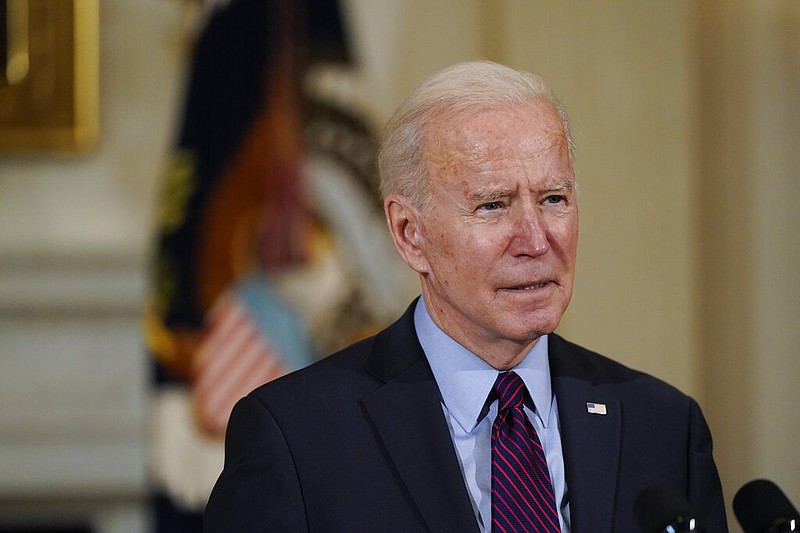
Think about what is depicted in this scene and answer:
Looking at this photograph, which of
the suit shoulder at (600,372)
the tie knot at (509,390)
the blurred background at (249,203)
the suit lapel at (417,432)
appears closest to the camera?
the suit lapel at (417,432)

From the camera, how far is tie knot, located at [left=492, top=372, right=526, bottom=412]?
6.41ft

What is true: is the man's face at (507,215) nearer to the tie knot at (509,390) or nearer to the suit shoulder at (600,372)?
the tie knot at (509,390)

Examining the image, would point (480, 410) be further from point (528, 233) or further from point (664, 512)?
point (664, 512)

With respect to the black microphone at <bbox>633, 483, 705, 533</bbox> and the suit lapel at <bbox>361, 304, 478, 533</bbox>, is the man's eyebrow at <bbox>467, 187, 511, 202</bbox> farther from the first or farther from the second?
the black microphone at <bbox>633, 483, 705, 533</bbox>

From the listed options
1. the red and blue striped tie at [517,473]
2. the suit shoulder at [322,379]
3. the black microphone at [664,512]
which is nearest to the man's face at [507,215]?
the red and blue striped tie at [517,473]

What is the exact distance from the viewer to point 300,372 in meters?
2.03

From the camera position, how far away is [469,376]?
1.98 metres

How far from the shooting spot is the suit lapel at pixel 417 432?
72.5 inches

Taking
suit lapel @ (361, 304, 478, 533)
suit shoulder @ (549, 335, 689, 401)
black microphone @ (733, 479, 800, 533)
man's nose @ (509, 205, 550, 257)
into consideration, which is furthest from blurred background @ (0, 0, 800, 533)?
black microphone @ (733, 479, 800, 533)

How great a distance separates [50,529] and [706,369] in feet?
8.67

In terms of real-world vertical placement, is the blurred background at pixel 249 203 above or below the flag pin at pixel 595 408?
above

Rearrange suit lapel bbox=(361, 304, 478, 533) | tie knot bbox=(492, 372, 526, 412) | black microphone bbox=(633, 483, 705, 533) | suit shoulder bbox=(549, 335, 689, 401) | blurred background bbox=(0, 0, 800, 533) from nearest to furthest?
black microphone bbox=(633, 483, 705, 533)
suit lapel bbox=(361, 304, 478, 533)
tie knot bbox=(492, 372, 526, 412)
suit shoulder bbox=(549, 335, 689, 401)
blurred background bbox=(0, 0, 800, 533)

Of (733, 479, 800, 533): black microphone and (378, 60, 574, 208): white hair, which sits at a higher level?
(378, 60, 574, 208): white hair

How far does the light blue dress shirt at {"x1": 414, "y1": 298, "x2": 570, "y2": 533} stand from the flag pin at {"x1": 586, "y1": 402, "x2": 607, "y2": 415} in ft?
0.19
